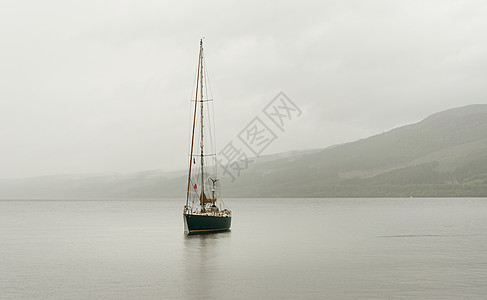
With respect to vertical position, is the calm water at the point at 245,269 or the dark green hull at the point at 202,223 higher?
the dark green hull at the point at 202,223

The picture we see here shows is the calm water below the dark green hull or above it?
below

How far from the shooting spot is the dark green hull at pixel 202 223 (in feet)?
263

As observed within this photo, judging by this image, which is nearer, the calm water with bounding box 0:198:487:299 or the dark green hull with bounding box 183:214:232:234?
the calm water with bounding box 0:198:487:299

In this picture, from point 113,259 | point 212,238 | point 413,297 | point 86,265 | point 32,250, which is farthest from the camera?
point 212,238

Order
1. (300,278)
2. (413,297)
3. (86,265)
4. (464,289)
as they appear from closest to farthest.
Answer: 1. (413,297)
2. (464,289)
3. (300,278)
4. (86,265)

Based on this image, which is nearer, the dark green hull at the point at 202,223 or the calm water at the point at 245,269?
the calm water at the point at 245,269

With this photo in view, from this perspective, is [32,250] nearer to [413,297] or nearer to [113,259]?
[113,259]

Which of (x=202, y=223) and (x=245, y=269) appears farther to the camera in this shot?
(x=202, y=223)

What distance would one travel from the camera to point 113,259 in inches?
2299

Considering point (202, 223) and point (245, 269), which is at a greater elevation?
point (202, 223)

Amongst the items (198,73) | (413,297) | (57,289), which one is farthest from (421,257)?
(198,73)

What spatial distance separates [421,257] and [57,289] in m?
38.6

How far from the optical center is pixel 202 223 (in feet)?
269

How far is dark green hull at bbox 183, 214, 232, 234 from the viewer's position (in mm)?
80188
